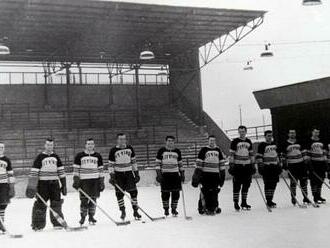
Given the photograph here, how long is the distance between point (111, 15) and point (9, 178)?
1260cm

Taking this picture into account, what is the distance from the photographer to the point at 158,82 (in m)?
32.4

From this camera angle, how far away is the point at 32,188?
9.02 m

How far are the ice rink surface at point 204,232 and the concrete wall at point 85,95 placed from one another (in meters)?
18.6

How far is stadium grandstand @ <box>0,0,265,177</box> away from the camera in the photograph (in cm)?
2120

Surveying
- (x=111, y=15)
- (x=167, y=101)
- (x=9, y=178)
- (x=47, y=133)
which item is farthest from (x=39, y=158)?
(x=167, y=101)

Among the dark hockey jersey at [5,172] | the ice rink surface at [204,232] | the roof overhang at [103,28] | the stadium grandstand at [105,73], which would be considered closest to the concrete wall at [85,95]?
the stadium grandstand at [105,73]

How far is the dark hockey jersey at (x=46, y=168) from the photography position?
9.27 meters

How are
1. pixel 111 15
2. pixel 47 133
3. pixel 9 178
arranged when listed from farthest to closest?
1. pixel 47 133
2. pixel 111 15
3. pixel 9 178

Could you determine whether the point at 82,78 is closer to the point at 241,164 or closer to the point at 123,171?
the point at 241,164

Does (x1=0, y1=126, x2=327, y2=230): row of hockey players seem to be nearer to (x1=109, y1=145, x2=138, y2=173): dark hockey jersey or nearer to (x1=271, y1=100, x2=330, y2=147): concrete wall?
(x1=109, y1=145, x2=138, y2=173): dark hockey jersey

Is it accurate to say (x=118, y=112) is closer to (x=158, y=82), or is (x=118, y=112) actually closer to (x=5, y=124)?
(x=158, y=82)

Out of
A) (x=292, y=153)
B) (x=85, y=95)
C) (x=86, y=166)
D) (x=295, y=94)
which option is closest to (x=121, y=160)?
(x=86, y=166)

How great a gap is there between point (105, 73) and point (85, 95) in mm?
1686

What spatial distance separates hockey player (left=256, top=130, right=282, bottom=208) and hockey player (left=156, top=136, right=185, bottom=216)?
182cm
